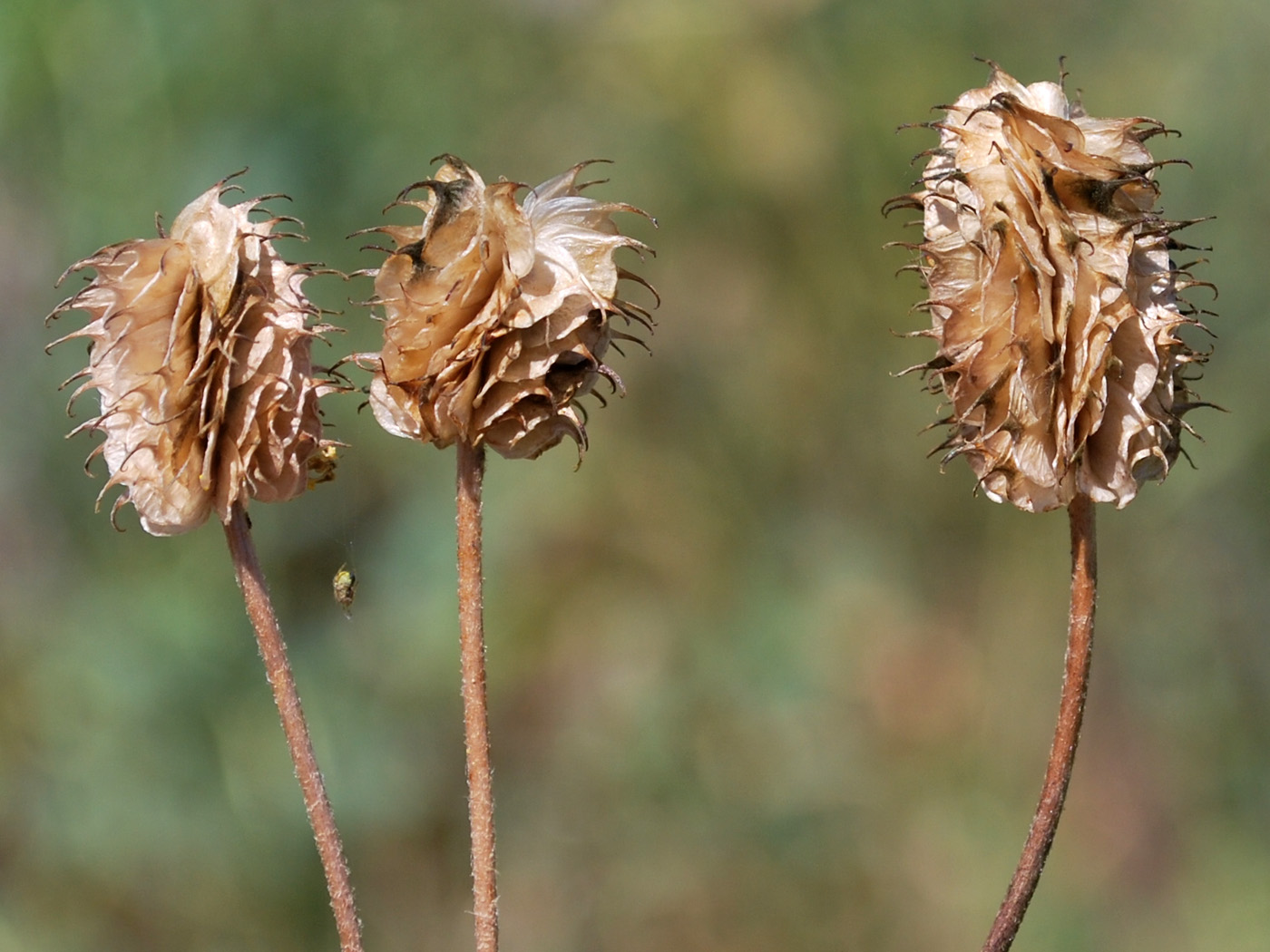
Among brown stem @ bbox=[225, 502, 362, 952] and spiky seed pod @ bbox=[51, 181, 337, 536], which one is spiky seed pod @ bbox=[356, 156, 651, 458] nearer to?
spiky seed pod @ bbox=[51, 181, 337, 536]

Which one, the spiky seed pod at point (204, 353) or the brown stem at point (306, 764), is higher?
the spiky seed pod at point (204, 353)

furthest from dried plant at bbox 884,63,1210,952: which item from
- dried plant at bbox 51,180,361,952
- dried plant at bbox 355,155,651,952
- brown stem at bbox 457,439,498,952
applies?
dried plant at bbox 51,180,361,952

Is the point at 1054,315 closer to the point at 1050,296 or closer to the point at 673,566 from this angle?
the point at 1050,296

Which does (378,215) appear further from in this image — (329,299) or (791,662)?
(791,662)

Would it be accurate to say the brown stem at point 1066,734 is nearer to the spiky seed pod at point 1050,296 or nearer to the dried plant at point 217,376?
the spiky seed pod at point 1050,296

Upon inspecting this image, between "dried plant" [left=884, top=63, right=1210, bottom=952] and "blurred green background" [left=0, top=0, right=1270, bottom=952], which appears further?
"blurred green background" [left=0, top=0, right=1270, bottom=952]

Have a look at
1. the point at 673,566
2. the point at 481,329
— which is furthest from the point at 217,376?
the point at 673,566

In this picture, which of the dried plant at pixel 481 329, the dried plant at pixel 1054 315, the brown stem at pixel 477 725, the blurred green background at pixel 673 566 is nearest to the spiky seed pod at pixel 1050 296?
the dried plant at pixel 1054 315

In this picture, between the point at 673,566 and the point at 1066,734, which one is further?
the point at 673,566
